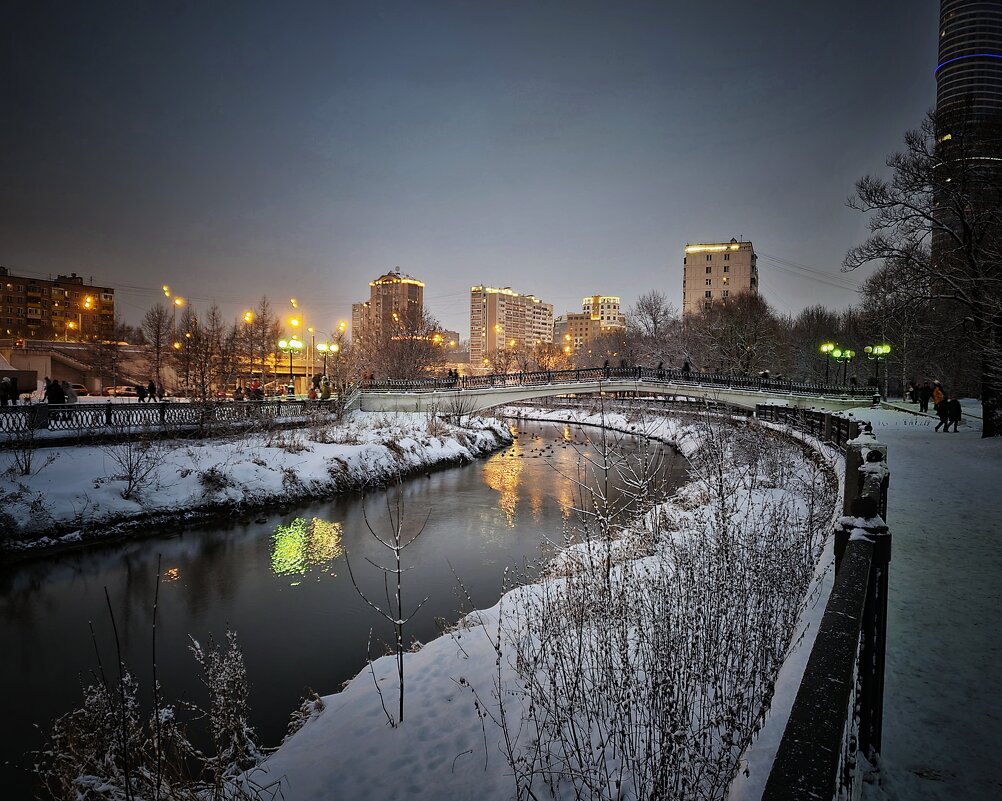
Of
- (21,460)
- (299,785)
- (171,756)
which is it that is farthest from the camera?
(21,460)

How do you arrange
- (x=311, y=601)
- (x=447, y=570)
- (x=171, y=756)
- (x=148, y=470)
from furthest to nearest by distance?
(x=148, y=470)
(x=447, y=570)
(x=311, y=601)
(x=171, y=756)

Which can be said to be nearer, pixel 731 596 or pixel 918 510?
pixel 731 596

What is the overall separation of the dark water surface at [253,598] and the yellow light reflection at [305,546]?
2.1 inches

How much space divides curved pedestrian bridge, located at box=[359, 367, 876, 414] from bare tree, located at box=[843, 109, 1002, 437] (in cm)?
1716

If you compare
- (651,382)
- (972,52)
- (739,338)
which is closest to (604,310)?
(972,52)

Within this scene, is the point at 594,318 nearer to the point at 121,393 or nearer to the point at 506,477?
the point at 121,393

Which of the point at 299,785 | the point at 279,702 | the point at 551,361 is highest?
the point at 551,361

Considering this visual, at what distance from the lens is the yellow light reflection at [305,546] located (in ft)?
42.0

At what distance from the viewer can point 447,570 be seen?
496 inches

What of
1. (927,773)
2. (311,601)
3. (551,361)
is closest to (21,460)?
(311,601)

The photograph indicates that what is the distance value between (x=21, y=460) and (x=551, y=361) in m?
87.7

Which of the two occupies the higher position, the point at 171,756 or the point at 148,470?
the point at 148,470

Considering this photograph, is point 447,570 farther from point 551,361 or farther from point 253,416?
point 551,361

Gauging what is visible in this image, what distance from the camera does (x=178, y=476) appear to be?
16969 millimetres
